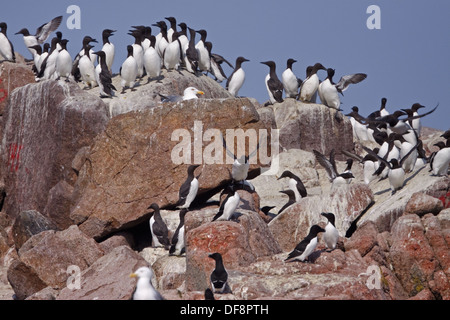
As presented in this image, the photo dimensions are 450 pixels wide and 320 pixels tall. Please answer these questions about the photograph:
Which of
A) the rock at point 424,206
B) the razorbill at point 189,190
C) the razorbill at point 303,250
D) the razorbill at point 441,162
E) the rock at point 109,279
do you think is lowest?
the rock at point 109,279

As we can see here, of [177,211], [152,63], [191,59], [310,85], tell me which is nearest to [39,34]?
[191,59]

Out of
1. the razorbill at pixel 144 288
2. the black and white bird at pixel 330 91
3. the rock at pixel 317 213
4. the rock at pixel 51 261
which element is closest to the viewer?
the razorbill at pixel 144 288

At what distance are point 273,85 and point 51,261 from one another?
10.3 m

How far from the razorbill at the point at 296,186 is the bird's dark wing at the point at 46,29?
1019 centimetres

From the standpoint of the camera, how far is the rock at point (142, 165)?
17188mm

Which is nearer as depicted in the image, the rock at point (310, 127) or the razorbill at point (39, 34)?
the rock at point (310, 127)

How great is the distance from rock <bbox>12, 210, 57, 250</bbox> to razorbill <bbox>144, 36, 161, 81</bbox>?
5365mm

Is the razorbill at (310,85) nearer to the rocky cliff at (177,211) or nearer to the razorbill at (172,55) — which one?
the rocky cliff at (177,211)

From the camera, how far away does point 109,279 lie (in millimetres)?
12664

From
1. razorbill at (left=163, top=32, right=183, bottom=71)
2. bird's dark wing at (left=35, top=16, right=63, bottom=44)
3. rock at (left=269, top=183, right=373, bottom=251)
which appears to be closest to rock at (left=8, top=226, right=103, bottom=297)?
rock at (left=269, top=183, right=373, bottom=251)

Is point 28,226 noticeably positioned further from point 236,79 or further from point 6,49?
point 236,79

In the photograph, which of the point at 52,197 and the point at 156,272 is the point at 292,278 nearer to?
the point at 156,272

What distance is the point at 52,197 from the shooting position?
61.9ft

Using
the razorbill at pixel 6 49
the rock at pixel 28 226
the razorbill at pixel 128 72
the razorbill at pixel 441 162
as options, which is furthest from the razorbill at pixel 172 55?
the razorbill at pixel 441 162
